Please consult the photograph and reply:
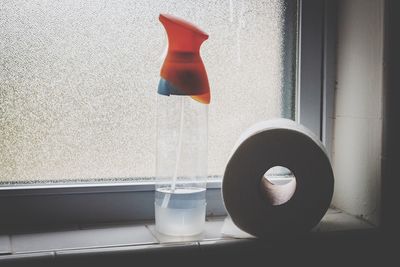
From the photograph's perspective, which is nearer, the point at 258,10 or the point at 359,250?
the point at 359,250

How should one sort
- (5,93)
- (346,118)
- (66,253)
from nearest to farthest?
(66,253)
(5,93)
(346,118)

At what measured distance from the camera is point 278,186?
1.02m

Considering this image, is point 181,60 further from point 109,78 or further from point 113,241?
point 113,241

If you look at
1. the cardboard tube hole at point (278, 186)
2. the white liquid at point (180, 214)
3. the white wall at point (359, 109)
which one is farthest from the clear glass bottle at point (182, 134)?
the white wall at point (359, 109)

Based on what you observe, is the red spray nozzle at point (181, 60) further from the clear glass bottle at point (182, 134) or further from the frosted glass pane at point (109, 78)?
the frosted glass pane at point (109, 78)

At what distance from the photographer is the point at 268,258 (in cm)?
90

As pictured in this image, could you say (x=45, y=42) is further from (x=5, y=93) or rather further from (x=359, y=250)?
(x=359, y=250)

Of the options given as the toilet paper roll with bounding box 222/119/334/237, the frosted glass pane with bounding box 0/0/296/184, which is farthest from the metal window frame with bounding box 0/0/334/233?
the toilet paper roll with bounding box 222/119/334/237

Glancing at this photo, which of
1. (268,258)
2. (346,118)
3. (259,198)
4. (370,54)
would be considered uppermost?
(370,54)

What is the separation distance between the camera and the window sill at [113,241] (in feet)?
2.65

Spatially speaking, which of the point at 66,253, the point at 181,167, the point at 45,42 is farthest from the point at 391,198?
the point at 45,42

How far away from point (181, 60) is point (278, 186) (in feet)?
1.09

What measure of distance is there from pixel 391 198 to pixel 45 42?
2.31 ft

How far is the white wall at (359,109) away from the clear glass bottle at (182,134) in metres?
0.29
